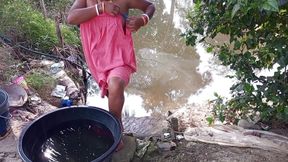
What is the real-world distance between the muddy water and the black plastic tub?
6.27 ft

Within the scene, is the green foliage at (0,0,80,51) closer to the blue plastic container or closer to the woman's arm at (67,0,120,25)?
the blue plastic container

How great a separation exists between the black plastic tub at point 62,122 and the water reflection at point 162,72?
6.27ft

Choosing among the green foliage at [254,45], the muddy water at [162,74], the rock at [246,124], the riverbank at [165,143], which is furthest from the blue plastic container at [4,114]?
the rock at [246,124]

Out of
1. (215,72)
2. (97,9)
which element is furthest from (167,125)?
(215,72)

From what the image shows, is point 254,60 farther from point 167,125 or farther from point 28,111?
point 28,111

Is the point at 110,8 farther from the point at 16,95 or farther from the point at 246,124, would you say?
the point at 246,124

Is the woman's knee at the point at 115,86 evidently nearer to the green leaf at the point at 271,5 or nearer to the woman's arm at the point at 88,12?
the woman's arm at the point at 88,12

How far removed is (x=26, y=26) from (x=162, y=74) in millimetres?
1908

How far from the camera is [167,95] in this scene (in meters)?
4.45

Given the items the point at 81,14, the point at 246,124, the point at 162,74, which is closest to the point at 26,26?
the point at 162,74

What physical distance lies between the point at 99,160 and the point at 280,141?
1513mm

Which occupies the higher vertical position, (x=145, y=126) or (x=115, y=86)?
(x=115, y=86)

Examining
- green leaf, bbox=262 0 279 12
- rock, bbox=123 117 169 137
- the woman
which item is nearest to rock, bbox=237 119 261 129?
rock, bbox=123 117 169 137

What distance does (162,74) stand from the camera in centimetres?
484
